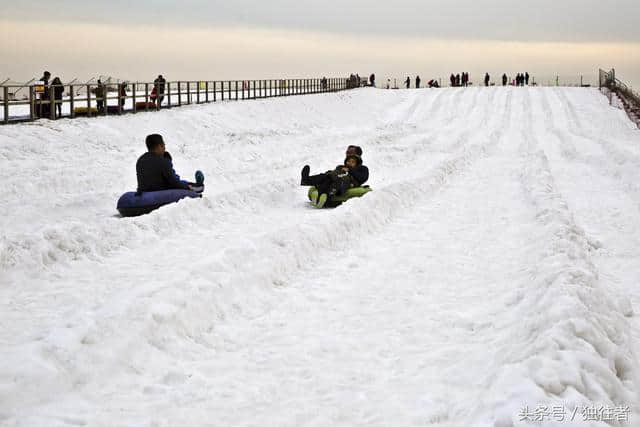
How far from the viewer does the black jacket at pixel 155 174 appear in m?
9.95

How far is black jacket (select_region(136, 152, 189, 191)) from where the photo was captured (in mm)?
9953

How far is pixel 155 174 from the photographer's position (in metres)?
10.1

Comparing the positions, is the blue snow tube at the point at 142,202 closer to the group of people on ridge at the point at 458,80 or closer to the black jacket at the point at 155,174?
the black jacket at the point at 155,174

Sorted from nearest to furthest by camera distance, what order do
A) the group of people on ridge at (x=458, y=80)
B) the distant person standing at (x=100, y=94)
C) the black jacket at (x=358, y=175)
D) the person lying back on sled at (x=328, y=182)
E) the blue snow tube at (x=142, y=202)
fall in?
the blue snow tube at (x=142, y=202)
the person lying back on sled at (x=328, y=182)
the black jacket at (x=358, y=175)
the distant person standing at (x=100, y=94)
the group of people on ridge at (x=458, y=80)

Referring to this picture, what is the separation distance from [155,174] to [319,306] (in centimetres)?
499

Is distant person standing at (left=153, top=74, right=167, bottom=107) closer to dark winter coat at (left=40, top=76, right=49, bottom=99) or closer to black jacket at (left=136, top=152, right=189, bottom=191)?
dark winter coat at (left=40, top=76, right=49, bottom=99)

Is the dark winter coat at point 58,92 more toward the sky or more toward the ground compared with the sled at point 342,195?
more toward the sky

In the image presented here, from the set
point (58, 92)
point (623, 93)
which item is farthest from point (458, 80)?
point (58, 92)

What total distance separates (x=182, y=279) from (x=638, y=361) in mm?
3570

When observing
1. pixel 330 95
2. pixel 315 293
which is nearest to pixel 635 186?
pixel 315 293

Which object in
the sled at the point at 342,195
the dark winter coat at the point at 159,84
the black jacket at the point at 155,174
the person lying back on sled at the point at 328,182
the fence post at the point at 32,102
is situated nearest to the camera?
the black jacket at the point at 155,174

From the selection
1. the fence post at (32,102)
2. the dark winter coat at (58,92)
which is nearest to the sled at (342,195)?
the fence post at (32,102)

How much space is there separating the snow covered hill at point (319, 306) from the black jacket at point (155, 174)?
0.60 metres

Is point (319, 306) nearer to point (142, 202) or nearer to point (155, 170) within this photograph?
point (142, 202)
